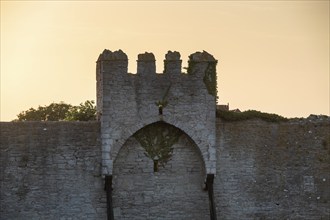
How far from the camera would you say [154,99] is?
32781 millimetres

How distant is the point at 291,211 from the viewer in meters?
33.8

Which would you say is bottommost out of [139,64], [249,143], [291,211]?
[291,211]

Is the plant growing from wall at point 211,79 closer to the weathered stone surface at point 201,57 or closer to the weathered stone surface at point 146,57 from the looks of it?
the weathered stone surface at point 201,57

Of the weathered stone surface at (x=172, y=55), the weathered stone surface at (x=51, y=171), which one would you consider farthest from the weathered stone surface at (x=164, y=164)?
the weathered stone surface at (x=172, y=55)

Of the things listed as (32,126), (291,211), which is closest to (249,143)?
(291,211)

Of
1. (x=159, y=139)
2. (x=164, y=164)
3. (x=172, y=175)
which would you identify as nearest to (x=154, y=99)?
(x=159, y=139)

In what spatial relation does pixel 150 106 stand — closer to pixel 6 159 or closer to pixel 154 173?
pixel 154 173

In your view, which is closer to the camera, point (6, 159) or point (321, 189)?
point (6, 159)

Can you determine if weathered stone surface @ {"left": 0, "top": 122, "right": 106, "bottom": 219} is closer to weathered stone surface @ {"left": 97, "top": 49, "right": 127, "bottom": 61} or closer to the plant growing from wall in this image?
weathered stone surface @ {"left": 97, "top": 49, "right": 127, "bottom": 61}

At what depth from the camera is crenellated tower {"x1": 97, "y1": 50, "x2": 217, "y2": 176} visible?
32.4 meters

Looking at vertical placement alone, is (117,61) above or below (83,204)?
above

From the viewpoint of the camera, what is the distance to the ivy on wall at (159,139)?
32906 mm

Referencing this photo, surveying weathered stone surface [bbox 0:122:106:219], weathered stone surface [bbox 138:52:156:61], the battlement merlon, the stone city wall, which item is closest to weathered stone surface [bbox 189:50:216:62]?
the battlement merlon

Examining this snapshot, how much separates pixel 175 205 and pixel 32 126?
521 centimetres
